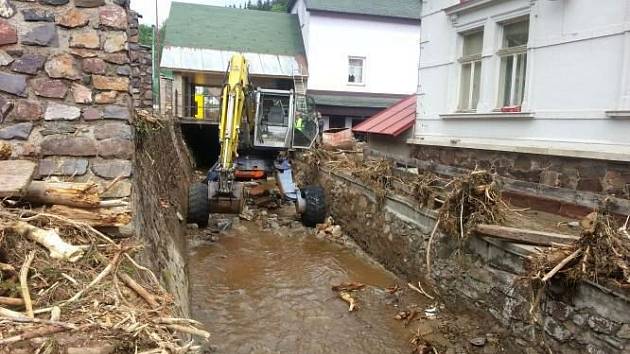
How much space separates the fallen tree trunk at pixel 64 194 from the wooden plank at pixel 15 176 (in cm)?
7

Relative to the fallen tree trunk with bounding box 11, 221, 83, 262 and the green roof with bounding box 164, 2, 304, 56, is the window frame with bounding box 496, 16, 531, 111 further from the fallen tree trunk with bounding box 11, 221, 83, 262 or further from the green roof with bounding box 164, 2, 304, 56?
the green roof with bounding box 164, 2, 304, 56

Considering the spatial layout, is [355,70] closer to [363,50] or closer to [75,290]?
[363,50]

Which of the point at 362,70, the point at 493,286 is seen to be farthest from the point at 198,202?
the point at 362,70

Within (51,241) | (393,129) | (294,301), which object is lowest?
(294,301)

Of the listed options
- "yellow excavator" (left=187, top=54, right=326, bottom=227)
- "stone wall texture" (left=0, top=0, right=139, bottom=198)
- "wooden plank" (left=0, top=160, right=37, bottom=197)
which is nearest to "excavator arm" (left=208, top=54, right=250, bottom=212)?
"yellow excavator" (left=187, top=54, right=326, bottom=227)

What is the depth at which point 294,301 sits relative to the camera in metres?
6.52

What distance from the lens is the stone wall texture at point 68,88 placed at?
3.71 metres

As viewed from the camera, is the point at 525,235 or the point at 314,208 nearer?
the point at 525,235

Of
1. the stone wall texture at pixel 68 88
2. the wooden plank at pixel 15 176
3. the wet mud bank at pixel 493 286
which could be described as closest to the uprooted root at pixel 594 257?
the wet mud bank at pixel 493 286

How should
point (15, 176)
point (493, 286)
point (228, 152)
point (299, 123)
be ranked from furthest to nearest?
1. point (299, 123)
2. point (228, 152)
3. point (493, 286)
4. point (15, 176)

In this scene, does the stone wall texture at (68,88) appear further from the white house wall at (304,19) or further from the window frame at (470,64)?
the white house wall at (304,19)

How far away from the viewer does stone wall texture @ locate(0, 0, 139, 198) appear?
12.2 feet

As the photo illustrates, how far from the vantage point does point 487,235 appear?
4.98m

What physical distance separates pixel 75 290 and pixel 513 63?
7015 mm
